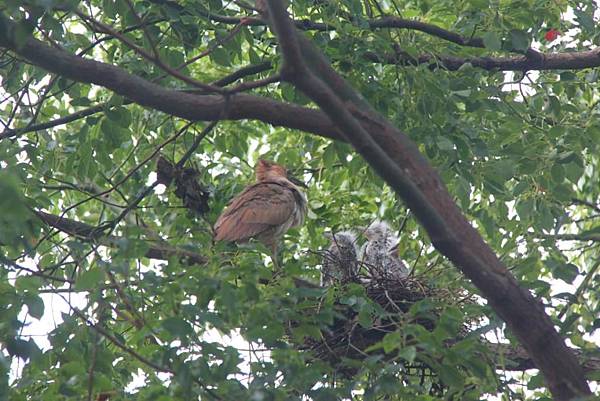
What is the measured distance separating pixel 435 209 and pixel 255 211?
12.7 feet

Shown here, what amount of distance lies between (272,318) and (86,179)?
300cm

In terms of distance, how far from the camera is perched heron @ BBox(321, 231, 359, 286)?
704cm

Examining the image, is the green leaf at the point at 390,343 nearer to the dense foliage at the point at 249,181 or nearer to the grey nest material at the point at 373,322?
the dense foliage at the point at 249,181

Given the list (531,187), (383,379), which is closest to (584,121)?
(531,187)

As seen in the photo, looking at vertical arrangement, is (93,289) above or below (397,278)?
below

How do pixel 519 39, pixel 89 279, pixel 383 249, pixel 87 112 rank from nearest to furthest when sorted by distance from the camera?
pixel 89 279 → pixel 519 39 → pixel 87 112 → pixel 383 249

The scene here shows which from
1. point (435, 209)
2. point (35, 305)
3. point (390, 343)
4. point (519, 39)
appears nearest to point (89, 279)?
point (35, 305)

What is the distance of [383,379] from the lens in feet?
14.9

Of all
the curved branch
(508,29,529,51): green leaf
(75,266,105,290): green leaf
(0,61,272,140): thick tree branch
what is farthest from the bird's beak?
(75,266,105,290): green leaf

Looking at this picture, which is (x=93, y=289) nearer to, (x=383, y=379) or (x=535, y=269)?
(x=383, y=379)

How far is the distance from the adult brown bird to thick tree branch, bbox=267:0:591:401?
3.37 metres

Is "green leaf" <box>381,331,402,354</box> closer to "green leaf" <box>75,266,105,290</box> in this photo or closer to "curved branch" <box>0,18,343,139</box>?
"curved branch" <box>0,18,343,139</box>

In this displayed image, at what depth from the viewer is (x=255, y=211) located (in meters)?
8.16

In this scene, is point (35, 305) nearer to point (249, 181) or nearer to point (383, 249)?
point (383, 249)
